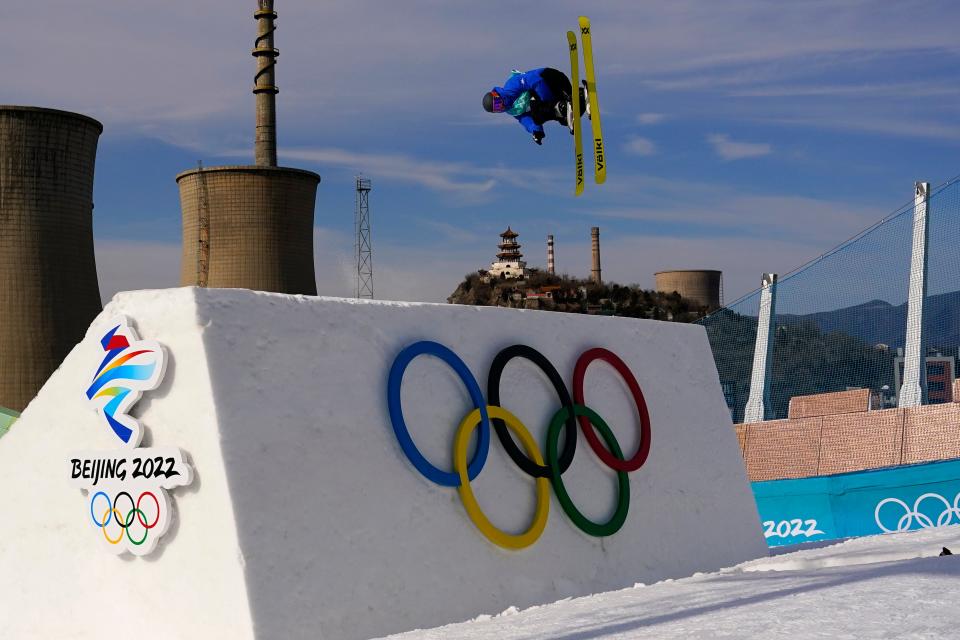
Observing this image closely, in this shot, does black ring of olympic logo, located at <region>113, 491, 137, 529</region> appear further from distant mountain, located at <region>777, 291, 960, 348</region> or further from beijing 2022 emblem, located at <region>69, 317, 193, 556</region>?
distant mountain, located at <region>777, 291, 960, 348</region>

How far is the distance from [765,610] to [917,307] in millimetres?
8247

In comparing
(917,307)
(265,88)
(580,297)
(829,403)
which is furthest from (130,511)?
(580,297)

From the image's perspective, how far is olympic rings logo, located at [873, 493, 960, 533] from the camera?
35.7ft

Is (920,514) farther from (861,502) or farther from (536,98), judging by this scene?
(536,98)

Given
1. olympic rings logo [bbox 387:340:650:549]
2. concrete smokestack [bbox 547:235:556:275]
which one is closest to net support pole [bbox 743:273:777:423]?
olympic rings logo [bbox 387:340:650:549]

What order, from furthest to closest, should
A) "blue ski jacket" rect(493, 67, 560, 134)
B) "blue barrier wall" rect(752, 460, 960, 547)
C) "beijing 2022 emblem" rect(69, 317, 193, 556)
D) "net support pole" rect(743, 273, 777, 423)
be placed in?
"blue ski jacket" rect(493, 67, 560, 134) → "net support pole" rect(743, 273, 777, 423) → "blue barrier wall" rect(752, 460, 960, 547) → "beijing 2022 emblem" rect(69, 317, 193, 556)

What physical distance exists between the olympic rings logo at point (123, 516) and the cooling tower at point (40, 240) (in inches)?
1213

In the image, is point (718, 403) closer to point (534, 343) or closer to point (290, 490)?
point (534, 343)

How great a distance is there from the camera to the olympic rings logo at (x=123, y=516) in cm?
576

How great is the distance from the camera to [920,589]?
5004mm

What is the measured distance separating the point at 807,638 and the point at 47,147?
34443 millimetres

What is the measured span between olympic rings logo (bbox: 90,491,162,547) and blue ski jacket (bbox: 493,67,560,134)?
12.9 m

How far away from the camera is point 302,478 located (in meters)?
5.77

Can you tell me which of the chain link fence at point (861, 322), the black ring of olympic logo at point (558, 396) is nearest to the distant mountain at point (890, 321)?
the chain link fence at point (861, 322)
